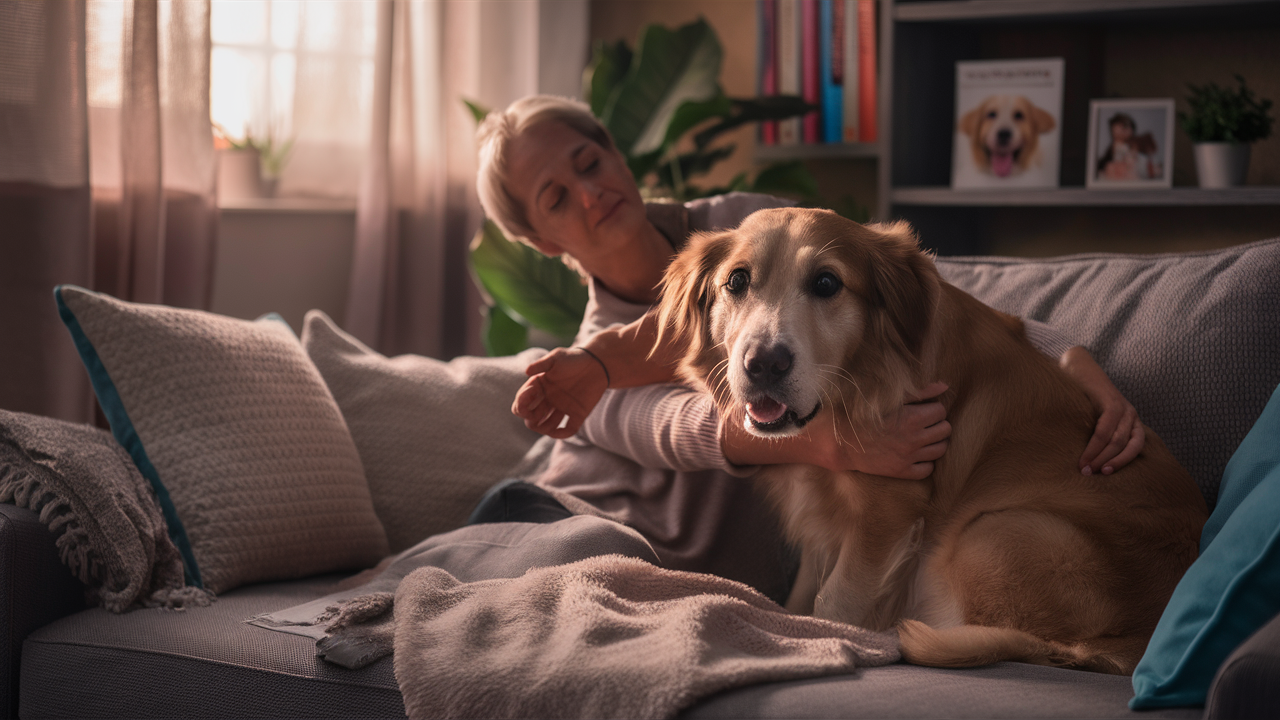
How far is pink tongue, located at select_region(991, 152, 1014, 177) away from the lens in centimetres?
272

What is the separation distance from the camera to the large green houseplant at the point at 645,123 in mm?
2820

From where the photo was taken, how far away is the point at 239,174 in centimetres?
278

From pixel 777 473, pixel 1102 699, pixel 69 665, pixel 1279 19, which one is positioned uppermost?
pixel 1279 19

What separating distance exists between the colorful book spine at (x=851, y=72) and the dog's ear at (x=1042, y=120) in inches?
22.0

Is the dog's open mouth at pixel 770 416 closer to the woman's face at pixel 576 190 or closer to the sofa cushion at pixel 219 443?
the woman's face at pixel 576 190

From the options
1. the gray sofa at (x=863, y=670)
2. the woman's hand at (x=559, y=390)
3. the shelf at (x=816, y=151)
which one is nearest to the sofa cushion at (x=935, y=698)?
the gray sofa at (x=863, y=670)

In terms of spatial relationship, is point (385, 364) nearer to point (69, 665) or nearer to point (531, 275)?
point (69, 665)

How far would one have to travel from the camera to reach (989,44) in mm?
3000

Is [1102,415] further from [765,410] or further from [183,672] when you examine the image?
[183,672]

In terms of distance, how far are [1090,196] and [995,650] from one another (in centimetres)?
Result: 182

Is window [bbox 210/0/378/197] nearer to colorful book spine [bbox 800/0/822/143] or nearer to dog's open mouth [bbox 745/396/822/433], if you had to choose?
colorful book spine [bbox 800/0/822/143]

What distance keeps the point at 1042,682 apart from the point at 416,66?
108 inches

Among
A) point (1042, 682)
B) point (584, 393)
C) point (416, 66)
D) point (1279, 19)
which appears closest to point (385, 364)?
point (584, 393)

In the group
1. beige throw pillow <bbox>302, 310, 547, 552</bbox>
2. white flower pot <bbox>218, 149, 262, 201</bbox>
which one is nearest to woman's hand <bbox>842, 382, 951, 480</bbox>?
beige throw pillow <bbox>302, 310, 547, 552</bbox>
